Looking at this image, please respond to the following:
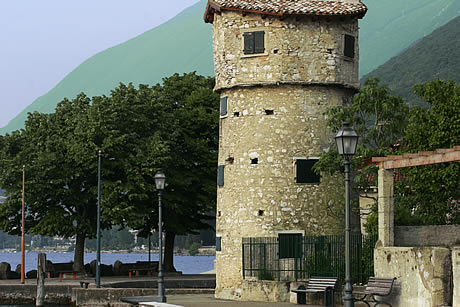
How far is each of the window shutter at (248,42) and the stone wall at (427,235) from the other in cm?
1175

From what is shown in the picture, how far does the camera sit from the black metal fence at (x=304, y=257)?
3238 centimetres

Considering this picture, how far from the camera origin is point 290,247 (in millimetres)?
35969

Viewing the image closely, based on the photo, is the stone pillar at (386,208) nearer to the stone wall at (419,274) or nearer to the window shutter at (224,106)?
the stone wall at (419,274)

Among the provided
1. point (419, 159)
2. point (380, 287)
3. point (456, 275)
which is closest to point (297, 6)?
point (419, 159)

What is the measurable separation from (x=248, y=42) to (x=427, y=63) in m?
139

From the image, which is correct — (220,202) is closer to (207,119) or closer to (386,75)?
(207,119)

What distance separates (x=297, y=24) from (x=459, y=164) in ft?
33.3

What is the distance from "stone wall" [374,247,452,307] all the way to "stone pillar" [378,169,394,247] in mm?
1130

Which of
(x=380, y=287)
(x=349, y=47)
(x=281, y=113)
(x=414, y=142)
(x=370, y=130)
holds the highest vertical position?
(x=349, y=47)

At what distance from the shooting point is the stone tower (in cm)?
3678

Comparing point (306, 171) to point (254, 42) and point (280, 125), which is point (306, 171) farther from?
point (254, 42)

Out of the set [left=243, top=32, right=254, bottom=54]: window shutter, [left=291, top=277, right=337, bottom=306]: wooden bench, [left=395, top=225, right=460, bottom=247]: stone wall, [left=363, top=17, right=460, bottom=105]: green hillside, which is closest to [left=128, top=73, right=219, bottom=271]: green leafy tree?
[left=243, top=32, right=254, bottom=54]: window shutter

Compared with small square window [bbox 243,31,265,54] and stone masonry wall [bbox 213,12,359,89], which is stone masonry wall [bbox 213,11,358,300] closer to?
stone masonry wall [bbox 213,12,359,89]

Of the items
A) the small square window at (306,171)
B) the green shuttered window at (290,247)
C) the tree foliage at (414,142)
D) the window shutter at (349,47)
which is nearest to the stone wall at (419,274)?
the tree foliage at (414,142)
